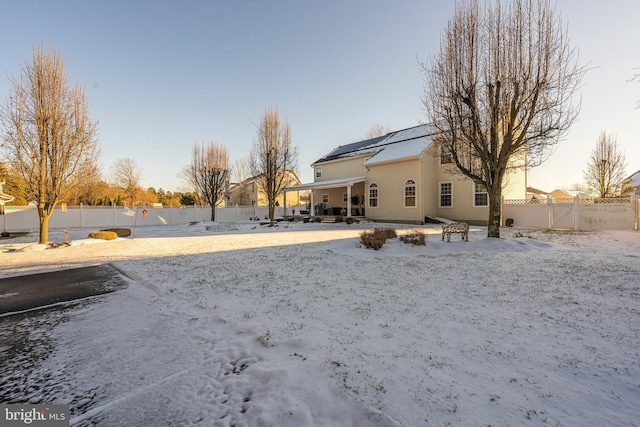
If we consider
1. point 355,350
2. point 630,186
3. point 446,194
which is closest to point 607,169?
point 630,186

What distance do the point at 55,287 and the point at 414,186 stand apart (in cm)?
1818

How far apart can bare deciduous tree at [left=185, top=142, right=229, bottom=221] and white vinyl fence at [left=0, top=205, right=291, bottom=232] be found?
260cm

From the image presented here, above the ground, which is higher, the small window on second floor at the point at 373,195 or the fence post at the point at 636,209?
the small window on second floor at the point at 373,195

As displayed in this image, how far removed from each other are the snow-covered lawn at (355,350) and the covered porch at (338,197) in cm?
1611

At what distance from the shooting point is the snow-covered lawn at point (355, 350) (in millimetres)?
2039

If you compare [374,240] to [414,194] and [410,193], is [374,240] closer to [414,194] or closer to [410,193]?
[414,194]

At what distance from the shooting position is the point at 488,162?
35.3 ft

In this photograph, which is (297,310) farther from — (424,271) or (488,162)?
(488,162)

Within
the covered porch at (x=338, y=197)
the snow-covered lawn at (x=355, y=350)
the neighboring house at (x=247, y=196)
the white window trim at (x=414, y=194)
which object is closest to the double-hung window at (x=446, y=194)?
the white window trim at (x=414, y=194)

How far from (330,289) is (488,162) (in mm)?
9334

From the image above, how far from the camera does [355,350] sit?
2.88 m

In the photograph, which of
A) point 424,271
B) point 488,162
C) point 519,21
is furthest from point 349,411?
point 519,21

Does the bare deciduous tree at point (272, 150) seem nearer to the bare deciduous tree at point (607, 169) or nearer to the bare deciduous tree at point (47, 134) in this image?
the bare deciduous tree at point (47, 134)

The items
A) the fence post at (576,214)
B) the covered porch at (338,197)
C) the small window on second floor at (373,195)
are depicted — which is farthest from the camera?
the covered porch at (338,197)
